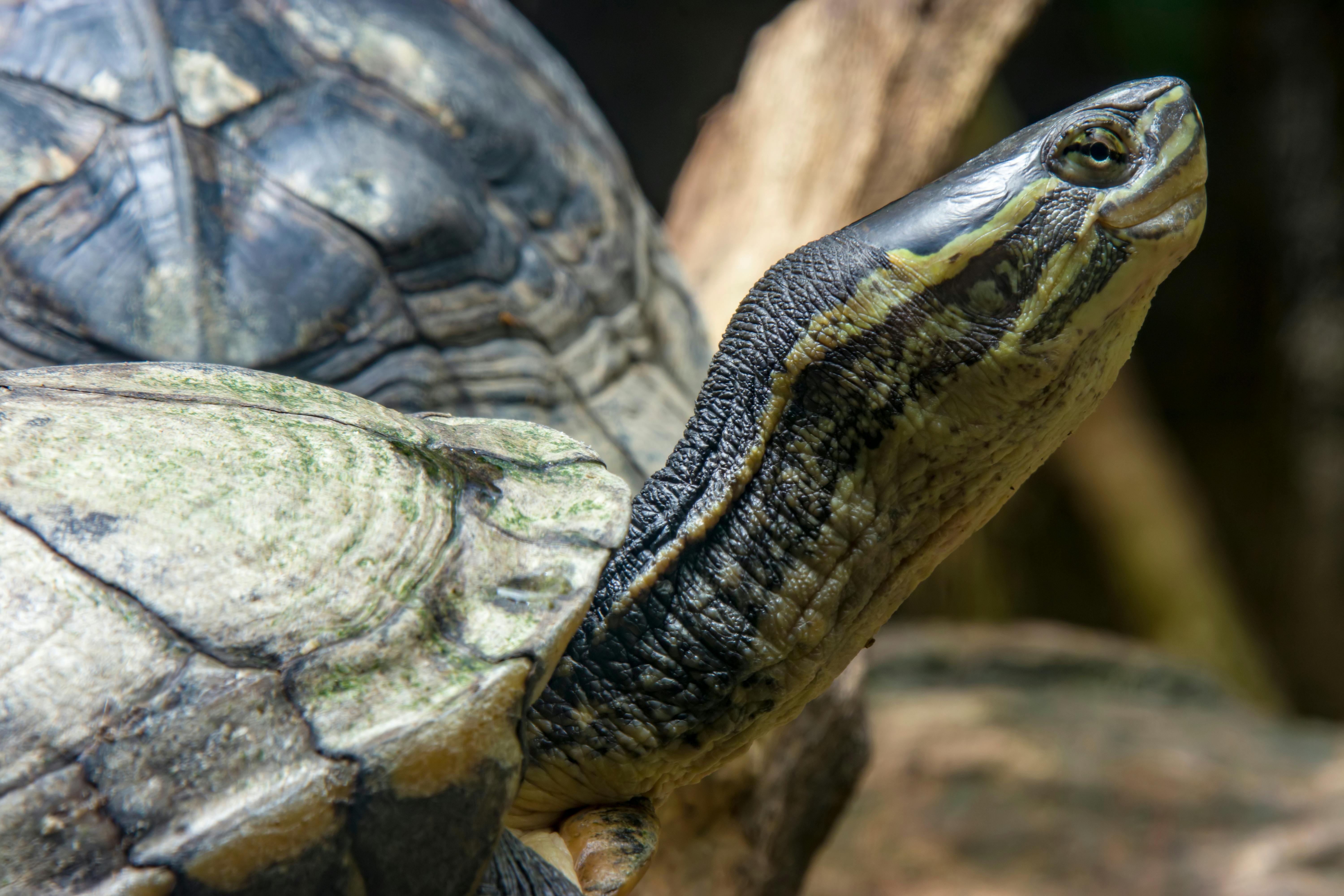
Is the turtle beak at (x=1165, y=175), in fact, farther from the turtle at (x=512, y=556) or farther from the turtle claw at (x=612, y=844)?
the turtle claw at (x=612, y=844)

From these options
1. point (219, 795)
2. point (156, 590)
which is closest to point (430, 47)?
point (156, 590)

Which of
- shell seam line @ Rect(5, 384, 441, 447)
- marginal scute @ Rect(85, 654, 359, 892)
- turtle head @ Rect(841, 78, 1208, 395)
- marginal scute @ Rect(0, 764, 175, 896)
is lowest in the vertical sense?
marginal scute @ Rect(0, 764, 175, 896)

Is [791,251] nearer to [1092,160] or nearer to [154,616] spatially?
[1092,160]

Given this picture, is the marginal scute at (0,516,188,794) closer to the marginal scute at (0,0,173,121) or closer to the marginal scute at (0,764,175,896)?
the marginal scute at (0,764,175,896)

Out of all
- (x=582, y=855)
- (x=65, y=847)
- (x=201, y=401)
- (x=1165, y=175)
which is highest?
(x=1165, y=175)

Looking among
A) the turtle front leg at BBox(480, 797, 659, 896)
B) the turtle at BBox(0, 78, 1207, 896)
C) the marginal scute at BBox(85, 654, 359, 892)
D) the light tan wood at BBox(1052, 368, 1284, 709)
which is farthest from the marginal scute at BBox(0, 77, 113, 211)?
the light tan wood at BBox(1052, 368, 1284, 709)

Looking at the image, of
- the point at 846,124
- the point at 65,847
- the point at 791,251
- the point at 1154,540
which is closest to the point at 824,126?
the point at 846,124

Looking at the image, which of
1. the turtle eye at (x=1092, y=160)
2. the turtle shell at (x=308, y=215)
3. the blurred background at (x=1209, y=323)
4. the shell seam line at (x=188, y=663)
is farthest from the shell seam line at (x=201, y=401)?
the blurred background at (x=1209, y=323)

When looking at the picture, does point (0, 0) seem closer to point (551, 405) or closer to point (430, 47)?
point (430, 47)
